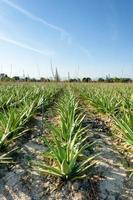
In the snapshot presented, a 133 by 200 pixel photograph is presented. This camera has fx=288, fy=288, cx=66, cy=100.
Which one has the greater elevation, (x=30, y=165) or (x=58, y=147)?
(x=58, y=147)

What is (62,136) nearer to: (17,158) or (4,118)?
(17,158)

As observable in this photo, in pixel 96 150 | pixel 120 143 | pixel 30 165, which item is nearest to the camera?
pixel 30 165

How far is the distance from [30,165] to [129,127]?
1743mm

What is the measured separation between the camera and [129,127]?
4695 mm

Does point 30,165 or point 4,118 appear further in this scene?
point 4,118

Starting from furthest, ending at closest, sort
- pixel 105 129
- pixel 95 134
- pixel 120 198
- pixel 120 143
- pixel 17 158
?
pixel 105 129 < pixel 95 134 < pixel 120 143 < pixel 17 158 < pixel 120 198

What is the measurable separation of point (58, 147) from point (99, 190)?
0.73 meters

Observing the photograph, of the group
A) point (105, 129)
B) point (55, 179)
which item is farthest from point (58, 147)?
point (105, 129)

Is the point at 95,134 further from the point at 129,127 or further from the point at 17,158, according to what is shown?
the point at 17,158

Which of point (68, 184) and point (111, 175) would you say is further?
point (111, 175)

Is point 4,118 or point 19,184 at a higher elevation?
point 4,118

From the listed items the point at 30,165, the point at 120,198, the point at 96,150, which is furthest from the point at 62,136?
the point at 120,198

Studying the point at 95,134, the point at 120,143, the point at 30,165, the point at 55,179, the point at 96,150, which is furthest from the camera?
the point at 95,134

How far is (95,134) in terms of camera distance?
5.68 meters
